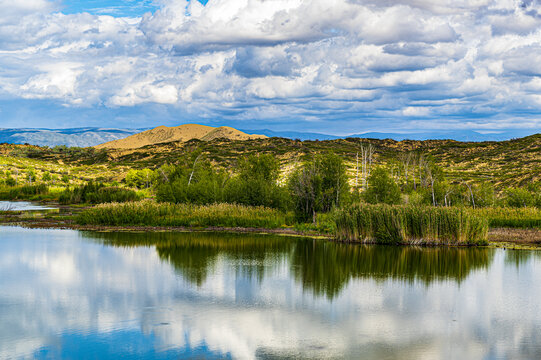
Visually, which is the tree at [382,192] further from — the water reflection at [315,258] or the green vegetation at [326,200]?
the water reflection at [315,258]

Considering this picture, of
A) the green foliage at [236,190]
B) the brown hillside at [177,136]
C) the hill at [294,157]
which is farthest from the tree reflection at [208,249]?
the brown hillside at [177,136]

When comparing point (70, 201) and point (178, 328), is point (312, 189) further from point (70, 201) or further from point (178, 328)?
point (70, 201)

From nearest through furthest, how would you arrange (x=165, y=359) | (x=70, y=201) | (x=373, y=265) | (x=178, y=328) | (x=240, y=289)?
(x=165, y=359) < (x=178, y=328) < (x=240, y=289) < (x=373, y=265) < (x=70, y=201)

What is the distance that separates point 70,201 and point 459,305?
161 ft

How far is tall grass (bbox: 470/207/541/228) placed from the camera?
34875 mm

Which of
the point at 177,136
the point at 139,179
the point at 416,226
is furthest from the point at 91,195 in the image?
the point at 177,136

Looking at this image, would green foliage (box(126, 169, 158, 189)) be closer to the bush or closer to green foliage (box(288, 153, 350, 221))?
green foliage (box(288, 153, 350, 221))

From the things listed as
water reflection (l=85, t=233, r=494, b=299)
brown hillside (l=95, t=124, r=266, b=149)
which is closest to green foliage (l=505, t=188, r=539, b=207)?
water reflection (l=85, t=233, r=494, b=299)

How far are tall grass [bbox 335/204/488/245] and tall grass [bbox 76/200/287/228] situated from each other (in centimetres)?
905

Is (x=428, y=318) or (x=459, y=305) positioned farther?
(x=459, y=305)

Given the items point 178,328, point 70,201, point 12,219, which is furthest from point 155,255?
point 70,201

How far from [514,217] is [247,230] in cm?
1842

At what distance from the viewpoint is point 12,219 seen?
134 ft

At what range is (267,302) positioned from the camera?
17031 millimetres
